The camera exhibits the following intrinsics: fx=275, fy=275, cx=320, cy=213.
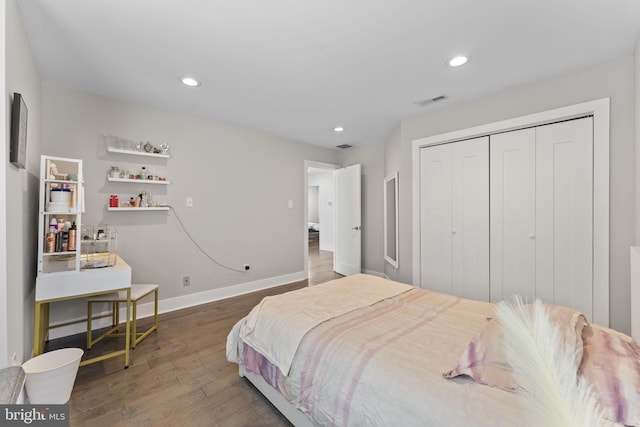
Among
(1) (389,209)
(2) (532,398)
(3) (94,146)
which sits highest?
(3) (94,146)

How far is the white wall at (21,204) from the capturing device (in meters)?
1.46

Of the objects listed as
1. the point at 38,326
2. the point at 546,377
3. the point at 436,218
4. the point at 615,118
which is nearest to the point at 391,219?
the point at 436,218

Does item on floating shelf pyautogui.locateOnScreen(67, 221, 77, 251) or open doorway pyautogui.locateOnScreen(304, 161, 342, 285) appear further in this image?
open doorway pyautogui.locateOnScreen(304, 161, 342, 285)

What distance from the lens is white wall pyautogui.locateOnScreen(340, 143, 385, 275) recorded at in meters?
4.79

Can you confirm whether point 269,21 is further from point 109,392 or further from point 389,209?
point 389,209

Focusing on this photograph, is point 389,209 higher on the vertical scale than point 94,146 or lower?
lower

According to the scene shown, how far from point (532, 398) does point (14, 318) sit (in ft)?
7.90

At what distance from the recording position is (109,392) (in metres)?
1.86

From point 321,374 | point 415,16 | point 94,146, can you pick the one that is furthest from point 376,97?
point 94,146

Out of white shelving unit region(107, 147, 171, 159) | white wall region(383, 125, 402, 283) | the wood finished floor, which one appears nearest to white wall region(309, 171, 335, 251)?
white wall region(383, 125, 402, 283)

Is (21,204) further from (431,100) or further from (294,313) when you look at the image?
(431,100)

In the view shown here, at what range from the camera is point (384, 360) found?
48.6 inches

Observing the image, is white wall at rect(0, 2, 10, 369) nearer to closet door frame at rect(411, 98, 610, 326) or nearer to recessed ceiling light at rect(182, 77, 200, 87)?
recessed ceiling light at rect(182, 77, 200, 87)

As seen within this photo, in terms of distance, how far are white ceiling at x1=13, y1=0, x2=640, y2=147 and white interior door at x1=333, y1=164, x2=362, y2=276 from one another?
6.69ft
